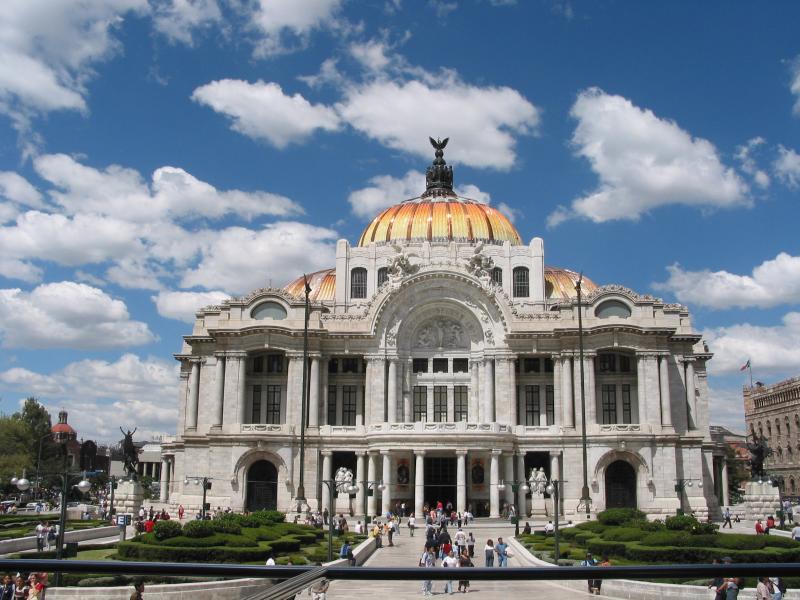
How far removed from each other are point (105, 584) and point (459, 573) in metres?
3.83

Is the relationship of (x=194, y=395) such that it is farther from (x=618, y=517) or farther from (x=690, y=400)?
(x=690, y=400)

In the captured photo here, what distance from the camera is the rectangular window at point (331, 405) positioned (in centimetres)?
7931

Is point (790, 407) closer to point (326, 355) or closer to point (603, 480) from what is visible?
point (603, 480)

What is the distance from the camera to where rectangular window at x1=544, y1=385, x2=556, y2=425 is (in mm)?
77562

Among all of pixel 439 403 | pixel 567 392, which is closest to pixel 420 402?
pixel 439 403

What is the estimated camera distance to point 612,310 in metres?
75.0

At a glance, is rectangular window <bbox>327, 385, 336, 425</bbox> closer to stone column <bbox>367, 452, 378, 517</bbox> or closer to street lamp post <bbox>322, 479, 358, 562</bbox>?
stone column <bbox>367, 452, 378, 517</bbox>

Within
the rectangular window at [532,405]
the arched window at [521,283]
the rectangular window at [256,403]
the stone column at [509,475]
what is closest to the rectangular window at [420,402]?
the rectangular window at [532,405]

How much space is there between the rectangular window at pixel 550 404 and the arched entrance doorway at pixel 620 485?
732cm

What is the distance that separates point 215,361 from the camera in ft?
262

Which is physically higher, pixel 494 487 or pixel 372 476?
pixel 372 476

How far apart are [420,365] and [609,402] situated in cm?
1786

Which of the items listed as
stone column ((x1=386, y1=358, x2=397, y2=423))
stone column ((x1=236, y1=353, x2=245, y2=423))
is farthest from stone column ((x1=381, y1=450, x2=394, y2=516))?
stone column ((x1=236, y1=353, x2=245, y2=423))

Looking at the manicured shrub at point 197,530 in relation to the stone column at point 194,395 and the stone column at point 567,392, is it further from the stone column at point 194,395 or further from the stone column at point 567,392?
the stone column at point 567,392
